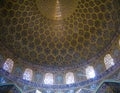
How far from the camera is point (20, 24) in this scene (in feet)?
88.9

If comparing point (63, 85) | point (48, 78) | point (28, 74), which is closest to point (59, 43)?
point (48, 78)

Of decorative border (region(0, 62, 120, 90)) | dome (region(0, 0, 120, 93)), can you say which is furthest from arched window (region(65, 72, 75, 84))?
decorative border (region(0, 62, 120, 90))

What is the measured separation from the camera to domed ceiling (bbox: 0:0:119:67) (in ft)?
85.4

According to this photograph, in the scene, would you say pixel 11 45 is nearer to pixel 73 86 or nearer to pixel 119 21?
pixel 73 86

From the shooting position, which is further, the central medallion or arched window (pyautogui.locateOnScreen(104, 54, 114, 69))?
the central medallion

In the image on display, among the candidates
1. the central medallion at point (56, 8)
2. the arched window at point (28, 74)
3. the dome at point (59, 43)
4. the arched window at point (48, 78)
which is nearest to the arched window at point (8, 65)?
the dome at point (59, 43)

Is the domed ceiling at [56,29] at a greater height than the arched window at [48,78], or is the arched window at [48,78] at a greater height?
the domed ceiling at [56,29]

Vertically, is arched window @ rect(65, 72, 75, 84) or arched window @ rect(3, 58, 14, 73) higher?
arched window @ rect(3, 58, 14, 73)

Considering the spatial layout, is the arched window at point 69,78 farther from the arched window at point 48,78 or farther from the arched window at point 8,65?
the arched window at point 8,65

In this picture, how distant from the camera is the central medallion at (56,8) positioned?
27031mm

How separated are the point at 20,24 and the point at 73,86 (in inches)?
354

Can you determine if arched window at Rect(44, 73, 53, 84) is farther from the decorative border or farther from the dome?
the decorative border

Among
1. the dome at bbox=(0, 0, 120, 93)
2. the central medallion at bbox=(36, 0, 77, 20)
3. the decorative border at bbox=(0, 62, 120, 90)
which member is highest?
the central medallion at bbox=(36, 0, 77, 20)

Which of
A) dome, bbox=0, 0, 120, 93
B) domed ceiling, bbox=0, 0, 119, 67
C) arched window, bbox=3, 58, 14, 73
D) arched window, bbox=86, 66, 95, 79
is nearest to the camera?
arched window, bbox=3, 58, 14, 73
